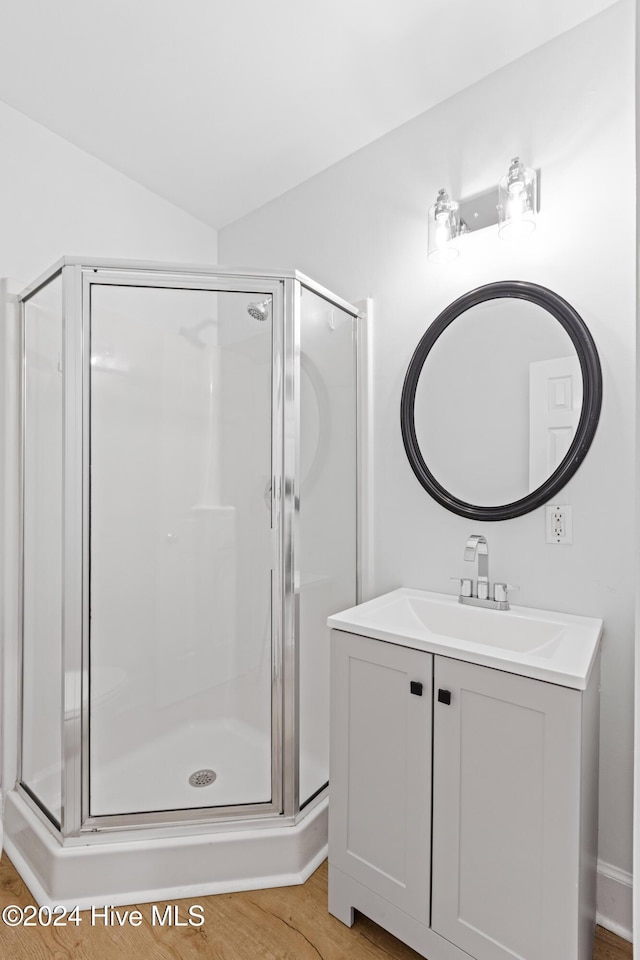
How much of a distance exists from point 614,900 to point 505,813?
64 centimetres

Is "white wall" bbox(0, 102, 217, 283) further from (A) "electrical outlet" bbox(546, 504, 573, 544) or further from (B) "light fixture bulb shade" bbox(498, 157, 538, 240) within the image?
(A) "electrical outlet" bbox(546, 504, 573, 544)

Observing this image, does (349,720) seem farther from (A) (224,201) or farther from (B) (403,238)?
(A) (224,201)

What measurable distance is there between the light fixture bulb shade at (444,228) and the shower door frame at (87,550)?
436 millimetres

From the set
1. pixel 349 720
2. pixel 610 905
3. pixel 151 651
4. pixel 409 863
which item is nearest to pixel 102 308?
pixel 151 651

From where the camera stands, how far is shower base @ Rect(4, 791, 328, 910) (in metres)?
1.49

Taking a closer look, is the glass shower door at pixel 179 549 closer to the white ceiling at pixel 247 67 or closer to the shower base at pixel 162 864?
the shower base at pixel 162 864

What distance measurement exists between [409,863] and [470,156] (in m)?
2.12

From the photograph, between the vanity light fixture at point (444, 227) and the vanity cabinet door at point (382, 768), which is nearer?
the vanity cabinet door at point (382, 768)

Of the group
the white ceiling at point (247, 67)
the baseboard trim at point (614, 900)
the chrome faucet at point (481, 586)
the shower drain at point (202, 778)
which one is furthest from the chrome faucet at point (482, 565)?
the white ceiling at point (247, 67)

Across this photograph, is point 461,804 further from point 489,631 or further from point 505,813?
point 489,631

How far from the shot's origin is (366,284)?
2021 mm

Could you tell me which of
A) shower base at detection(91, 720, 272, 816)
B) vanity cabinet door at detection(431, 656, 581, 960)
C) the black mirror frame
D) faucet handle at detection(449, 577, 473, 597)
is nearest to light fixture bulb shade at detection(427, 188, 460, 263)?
the black mirror frame

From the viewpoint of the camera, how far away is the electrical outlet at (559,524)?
152 cm

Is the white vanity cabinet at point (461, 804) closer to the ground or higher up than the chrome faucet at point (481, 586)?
closer to the ground
